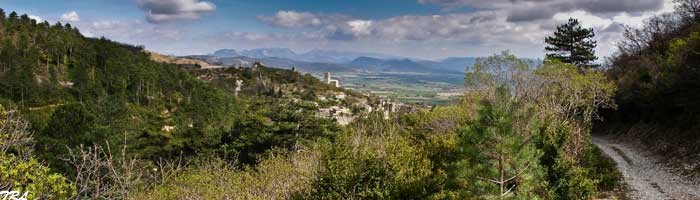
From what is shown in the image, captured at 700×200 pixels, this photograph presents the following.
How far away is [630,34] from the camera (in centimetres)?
5659

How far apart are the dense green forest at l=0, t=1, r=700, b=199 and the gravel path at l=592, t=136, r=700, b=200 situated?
1.06 metres

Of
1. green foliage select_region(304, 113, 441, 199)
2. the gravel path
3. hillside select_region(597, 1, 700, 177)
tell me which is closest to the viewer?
green foliage select_region(304, 113, 441, 199)

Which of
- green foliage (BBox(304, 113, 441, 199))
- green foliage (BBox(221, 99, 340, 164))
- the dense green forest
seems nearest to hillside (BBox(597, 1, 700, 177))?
the dense green forest

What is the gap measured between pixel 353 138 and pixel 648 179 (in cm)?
1422

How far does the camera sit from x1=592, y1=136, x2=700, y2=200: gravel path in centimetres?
1955

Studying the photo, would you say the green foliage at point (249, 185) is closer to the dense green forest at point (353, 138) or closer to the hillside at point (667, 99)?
the dense green forest at point (353, 138)

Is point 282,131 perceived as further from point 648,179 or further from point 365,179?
point 648,179

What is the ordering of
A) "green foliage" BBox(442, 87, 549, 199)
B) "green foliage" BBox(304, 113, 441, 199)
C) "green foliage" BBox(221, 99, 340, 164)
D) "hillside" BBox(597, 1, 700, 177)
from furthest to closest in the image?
"green foliage" BBox(221, 99, 340, 164), "hillside" BBox(597, 1, 700, 177), "green foliage" BBox(304, 113, 441, 199), "green foliage" BBox(442, 87, 549, 199)

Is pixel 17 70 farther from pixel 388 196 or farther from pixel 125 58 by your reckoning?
pixel 388 196

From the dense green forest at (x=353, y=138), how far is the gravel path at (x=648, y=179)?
106 cm

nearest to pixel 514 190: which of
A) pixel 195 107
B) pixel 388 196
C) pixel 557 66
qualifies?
pixel 388 196

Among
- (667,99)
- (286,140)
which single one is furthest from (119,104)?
(667,99)

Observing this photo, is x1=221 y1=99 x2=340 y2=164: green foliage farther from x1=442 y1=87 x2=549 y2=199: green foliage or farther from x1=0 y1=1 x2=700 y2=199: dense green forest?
x1=442 y1=87 x2=549 y2=199: green foliage

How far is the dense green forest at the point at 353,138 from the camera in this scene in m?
12.8
